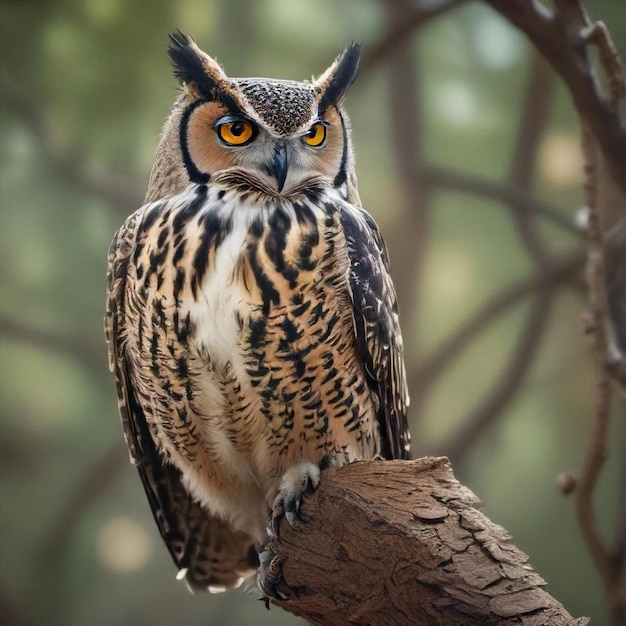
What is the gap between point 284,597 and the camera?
1428 millimetres

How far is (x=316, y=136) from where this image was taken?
1.39m

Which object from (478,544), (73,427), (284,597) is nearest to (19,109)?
(73,427)

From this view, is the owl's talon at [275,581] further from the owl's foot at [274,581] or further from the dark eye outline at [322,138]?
the dark eye outline at [322,138]

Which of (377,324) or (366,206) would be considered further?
(366,206)

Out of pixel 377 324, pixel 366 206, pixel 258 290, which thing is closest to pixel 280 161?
pixel 258 290

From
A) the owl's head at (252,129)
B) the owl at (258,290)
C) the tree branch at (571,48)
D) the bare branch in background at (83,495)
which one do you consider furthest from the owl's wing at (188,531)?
the tree branch at (571,48)

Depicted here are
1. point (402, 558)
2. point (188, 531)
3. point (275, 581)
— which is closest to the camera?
point (402, 558)

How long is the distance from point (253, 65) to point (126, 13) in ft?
1.43

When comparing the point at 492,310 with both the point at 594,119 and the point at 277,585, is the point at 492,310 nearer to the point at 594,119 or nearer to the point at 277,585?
the point at 594,119

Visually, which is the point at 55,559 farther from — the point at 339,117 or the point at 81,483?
the point at 339,117

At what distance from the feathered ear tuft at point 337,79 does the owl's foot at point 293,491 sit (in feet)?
2.21

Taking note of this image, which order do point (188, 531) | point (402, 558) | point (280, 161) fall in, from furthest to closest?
point (188, 531), point (280, 161), point (402, 558)

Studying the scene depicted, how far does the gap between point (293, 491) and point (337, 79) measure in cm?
78

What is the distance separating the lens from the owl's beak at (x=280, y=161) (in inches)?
51.8
